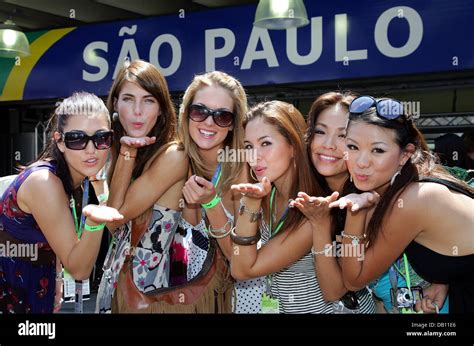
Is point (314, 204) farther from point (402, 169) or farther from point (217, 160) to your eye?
point (217, 160)

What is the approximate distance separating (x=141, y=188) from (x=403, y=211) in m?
0.82

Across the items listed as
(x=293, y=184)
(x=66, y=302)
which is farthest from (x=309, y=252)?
(x=66, y=302)

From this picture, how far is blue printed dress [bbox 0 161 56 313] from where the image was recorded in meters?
1.69

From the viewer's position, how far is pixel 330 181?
1.82 metres

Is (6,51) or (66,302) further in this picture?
(6,51)

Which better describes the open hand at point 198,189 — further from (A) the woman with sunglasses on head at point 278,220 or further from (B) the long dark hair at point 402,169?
(B) the long dark hair at point 402,169

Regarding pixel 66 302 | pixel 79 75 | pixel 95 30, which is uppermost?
pixel 95 30

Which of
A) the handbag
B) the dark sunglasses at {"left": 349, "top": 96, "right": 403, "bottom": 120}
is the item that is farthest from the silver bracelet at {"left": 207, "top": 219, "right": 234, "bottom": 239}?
the dark sunglasses at {"left": 349, "top": 96, "right": 403, "bottom": 120}

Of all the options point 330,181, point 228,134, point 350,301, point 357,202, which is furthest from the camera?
point 228,134

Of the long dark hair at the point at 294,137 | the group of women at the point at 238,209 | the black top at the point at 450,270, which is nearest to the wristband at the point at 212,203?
the group of women at the point at 238,209


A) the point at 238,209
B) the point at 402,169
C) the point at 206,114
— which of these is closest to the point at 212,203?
the point at 238,209
